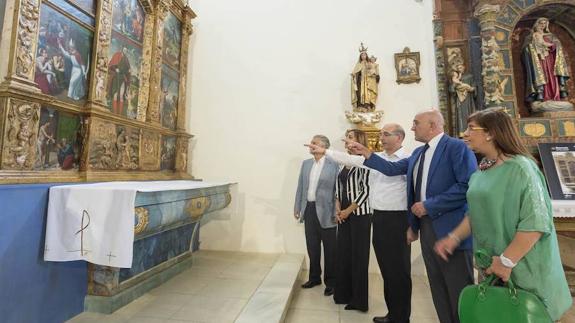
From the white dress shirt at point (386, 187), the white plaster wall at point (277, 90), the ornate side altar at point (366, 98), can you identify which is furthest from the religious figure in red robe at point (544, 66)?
the white dress shirt at point (386, 187)

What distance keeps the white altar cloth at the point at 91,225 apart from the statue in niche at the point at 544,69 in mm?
5207

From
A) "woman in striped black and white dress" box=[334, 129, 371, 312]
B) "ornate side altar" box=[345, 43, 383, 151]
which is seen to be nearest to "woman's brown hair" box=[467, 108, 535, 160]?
"woman in striped black and white dress" box=[334, 129, 371, 312]

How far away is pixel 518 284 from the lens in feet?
4.29

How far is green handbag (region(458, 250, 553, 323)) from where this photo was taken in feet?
3.91

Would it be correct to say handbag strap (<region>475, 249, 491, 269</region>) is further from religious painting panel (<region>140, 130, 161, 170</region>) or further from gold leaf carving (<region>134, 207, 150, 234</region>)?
religious painting panel (<region>140, 130, 161, 170</region>)

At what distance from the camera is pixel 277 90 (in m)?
4.73

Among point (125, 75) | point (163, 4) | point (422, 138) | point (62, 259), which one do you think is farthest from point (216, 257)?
point (163, 4)

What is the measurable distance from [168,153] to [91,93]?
1.54 m

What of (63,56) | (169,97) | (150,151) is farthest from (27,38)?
(169,97)

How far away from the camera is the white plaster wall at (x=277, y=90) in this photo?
4496 mm

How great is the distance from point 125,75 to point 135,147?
82cm

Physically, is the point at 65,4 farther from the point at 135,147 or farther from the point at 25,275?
the point at 25,275

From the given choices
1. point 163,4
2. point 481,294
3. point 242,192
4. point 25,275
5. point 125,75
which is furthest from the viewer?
point 242,192

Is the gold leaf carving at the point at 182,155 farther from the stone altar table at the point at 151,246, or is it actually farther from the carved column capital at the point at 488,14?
the carved column capital at the point at 488,14
